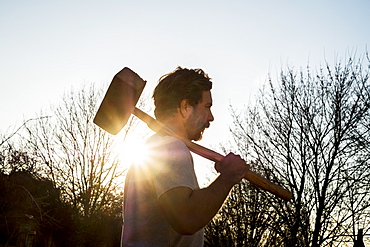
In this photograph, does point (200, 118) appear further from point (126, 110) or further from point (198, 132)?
point (126, 110)

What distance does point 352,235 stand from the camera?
839 centimetres

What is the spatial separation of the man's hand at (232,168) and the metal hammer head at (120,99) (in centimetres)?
70

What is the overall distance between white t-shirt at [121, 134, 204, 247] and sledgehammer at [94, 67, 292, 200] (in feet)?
1.42

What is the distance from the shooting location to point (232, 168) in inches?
64.9

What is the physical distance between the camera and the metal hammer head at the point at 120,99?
2057 mm

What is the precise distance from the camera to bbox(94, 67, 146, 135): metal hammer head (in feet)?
6.75

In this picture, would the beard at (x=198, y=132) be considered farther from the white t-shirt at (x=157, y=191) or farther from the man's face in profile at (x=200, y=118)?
the white t-shirt at (x=157, y=191)

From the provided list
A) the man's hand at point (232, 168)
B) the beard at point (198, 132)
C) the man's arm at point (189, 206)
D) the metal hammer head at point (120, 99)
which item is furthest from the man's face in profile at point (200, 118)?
the man's arm at point (189, 206)

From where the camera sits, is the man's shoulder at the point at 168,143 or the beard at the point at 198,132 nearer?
the man's shoulder at the point at 168,143

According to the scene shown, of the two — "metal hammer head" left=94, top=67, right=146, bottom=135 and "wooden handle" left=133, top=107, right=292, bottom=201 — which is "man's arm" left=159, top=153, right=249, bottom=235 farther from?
"metal hammer head" left=94, top=67, right=146, bottom=135

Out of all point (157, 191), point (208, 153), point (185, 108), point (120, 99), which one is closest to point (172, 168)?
point (157, 191)

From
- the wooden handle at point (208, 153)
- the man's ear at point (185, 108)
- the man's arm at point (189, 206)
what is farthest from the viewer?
the wooden handle at point (208, 153)

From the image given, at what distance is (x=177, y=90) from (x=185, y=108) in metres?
0.10

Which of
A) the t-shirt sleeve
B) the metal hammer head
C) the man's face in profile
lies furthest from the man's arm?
the metal hammer head
